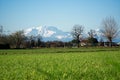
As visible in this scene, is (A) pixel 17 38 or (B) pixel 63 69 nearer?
(B) pixel 63 69

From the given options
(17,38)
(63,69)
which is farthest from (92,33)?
(63,69)

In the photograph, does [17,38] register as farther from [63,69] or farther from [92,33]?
[63,69]

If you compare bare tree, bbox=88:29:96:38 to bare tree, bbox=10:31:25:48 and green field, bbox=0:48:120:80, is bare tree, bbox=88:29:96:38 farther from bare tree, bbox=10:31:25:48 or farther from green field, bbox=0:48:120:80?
green field, bbox=0:48:120:80

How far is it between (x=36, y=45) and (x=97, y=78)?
406 ft

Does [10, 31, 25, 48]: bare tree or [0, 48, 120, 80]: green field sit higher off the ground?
[10, 31, 25, 48]: bare tree

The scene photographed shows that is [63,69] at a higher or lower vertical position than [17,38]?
lower

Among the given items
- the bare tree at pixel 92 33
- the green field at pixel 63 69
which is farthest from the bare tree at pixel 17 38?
the green field at pixel 63 69

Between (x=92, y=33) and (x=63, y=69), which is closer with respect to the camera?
(x=63, y=69)

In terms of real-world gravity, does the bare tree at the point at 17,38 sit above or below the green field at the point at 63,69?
above

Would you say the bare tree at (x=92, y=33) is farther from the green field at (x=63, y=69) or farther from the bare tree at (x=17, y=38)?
the green field at (x=63, y=69)

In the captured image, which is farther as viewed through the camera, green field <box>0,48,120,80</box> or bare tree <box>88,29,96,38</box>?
bare tree <box>88,29,96,38</box>

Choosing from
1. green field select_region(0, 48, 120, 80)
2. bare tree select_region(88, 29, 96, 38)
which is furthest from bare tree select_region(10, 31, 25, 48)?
green field select_region(0, 48, 120, 80)

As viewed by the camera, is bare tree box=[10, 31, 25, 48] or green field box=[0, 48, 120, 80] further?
bare tree box=[10, 31, 25, 48]

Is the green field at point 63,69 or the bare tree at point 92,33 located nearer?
the green field at point 63,69
